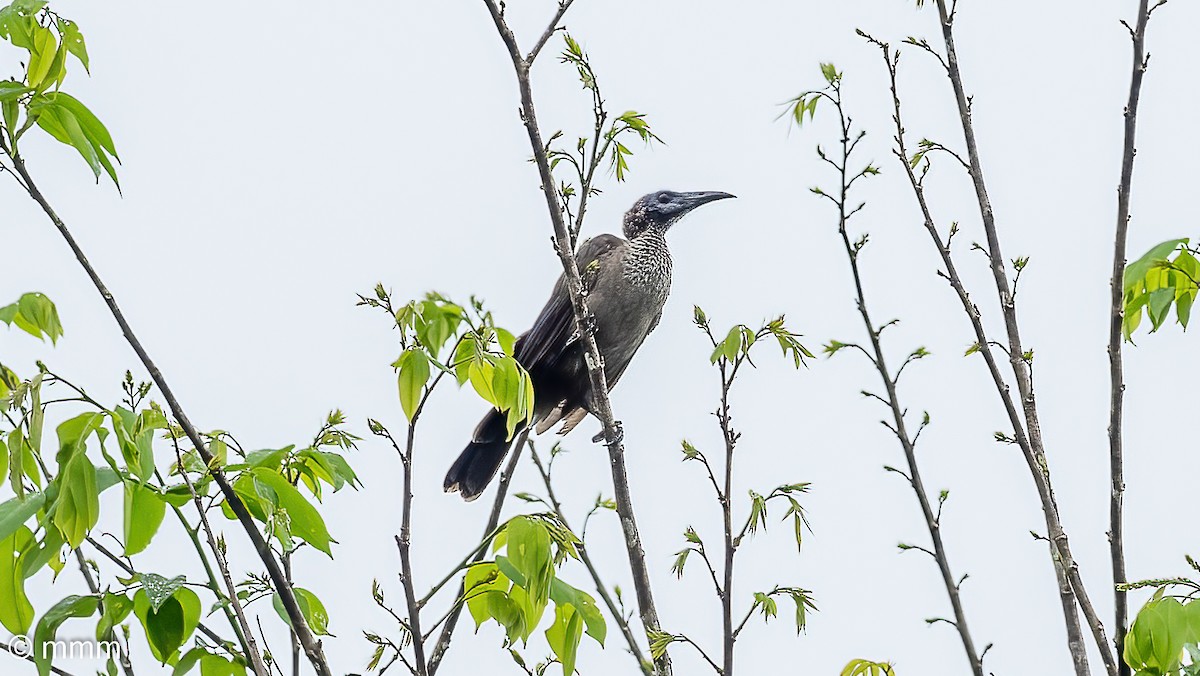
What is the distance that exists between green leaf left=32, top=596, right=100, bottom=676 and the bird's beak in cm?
459

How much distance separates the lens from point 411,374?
215 centimetres

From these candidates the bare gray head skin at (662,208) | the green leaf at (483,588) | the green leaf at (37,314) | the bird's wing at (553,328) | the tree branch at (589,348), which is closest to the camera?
the green leaf at (37,314)

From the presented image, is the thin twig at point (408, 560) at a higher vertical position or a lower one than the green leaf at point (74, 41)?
lower

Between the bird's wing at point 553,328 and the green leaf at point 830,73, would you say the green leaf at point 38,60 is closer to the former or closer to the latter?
the green leaf at point 830,73

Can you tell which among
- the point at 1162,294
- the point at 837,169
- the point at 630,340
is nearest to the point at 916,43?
the point at 837,169

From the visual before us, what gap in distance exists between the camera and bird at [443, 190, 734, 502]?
5566 mm

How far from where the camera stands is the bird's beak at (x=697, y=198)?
20.7 feet

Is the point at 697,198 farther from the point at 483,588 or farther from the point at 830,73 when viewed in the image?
the point at 483,588

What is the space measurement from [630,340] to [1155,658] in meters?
3.97

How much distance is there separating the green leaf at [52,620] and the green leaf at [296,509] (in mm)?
327

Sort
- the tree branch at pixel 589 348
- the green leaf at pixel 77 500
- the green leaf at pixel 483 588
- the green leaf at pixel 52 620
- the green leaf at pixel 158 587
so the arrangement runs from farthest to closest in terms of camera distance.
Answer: the tree branch at pixel 589 348
the green leaf at pixel 483 588
the green leaf at pixel 158 587
the green leaf at pixel 52 620
the green leaf at pixel 77 500

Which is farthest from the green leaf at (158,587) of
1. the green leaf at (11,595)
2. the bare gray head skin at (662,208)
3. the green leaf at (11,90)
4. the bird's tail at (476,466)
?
the bare gray head skin at (662,208)

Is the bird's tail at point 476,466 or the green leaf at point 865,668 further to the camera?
the bird's tail at point 476,466

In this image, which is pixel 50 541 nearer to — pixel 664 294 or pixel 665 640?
pixel 665 640
